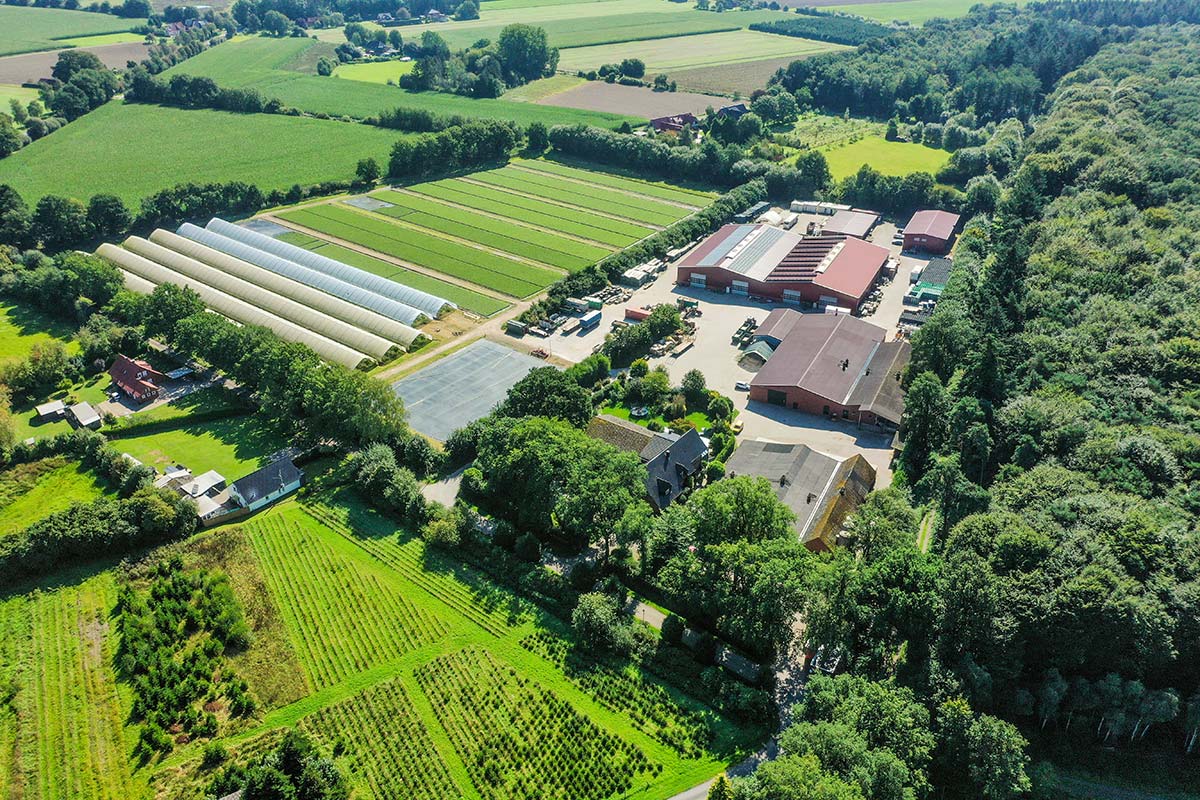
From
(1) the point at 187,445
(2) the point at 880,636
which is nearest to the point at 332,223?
(1) the point at 187,445

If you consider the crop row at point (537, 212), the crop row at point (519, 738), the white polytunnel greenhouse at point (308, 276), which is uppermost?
the crop row at point (537, 212)

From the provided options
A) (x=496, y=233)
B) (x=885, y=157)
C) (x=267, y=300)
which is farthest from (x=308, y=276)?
(x=885, y=157)

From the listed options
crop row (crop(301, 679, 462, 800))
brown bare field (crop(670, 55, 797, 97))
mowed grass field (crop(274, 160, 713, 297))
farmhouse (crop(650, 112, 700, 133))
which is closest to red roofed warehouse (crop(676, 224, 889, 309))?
mowed grass field (crop(274, 160, 713, 297))

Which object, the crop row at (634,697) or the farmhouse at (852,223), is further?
the farmhouse at (852,223)

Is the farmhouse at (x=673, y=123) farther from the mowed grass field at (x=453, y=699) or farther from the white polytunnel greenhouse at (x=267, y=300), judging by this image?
the mowed grass field at (x=453, y=699)

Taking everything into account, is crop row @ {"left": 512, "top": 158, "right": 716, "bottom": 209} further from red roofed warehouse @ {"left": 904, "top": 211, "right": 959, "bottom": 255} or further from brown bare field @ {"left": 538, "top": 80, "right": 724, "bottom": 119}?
brown bare field @ {"left": 538, "top": 80, "right": 724, "bottom": 119}

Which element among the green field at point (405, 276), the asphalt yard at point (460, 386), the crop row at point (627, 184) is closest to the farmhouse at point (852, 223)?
the crop row at point (627, 184)

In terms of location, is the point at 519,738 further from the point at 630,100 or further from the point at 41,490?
the point at 630,100

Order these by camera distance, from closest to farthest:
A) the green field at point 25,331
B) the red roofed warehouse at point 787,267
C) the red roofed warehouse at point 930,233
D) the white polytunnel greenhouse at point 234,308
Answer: the white polytunnel greenhouse at point 234,308 < the green field at point 25,331 < the red roofed warehouse at point 787,267 < the red roofed warehouse at point 930,233
